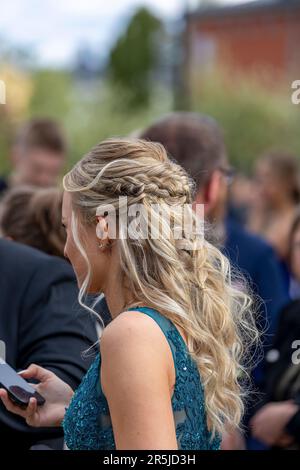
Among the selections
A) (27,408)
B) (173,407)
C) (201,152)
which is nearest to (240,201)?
(201,152)

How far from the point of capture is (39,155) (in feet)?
20.3

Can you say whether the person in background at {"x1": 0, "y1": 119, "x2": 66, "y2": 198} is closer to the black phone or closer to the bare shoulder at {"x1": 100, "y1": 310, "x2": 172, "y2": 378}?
the black phone

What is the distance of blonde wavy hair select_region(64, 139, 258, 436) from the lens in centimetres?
196

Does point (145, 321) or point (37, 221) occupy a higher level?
point (145, 321)

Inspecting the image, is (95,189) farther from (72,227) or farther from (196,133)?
(196,133)

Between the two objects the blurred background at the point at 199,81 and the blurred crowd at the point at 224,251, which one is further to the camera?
the blurred background at the point at 199,81

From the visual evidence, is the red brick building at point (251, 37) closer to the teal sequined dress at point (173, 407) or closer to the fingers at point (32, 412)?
the fingers at point (32, 412)

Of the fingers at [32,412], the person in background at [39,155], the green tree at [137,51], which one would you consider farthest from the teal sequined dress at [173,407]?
the green tree at [137,51]

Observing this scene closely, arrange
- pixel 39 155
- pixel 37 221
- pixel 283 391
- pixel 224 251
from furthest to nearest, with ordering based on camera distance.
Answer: pixel 39 155, pixel 224 251, pixel 283 391, pixel 37 221

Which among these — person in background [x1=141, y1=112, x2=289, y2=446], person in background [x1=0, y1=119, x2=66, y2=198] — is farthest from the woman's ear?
person in background [x1=0, y1=119, x2=66, y2=198]

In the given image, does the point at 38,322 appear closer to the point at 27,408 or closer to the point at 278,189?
the point at 27,408

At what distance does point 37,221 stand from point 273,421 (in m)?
1.24

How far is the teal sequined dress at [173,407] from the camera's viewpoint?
6.13ft

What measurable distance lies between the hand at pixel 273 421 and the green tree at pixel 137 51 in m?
50.4
